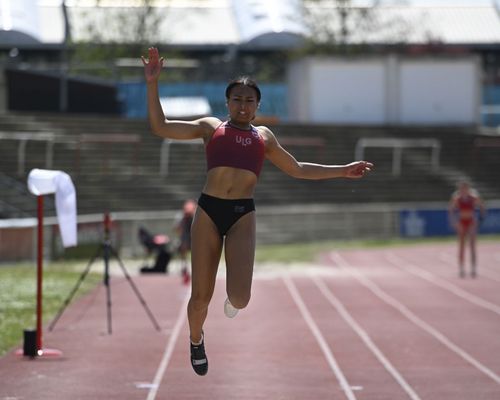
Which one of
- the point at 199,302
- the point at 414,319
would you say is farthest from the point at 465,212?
the point at 199,302

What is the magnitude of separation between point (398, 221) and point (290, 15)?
1629cm

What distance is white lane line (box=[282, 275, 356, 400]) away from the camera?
11.3m

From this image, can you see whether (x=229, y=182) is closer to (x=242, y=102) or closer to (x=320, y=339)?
(x=242, y=102)

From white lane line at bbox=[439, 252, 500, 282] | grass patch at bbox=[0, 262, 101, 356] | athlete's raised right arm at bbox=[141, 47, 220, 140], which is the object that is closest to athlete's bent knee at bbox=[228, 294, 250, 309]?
athlete's raised right arm at bbox=[141, 47, 220, 140]

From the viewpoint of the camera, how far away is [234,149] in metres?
8.59

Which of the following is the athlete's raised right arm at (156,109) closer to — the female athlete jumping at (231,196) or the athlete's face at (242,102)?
the female athlete jumping at (231,196)

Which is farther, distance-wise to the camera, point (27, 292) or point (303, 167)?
point (27, 292)

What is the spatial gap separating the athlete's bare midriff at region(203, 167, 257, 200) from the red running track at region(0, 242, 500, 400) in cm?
242

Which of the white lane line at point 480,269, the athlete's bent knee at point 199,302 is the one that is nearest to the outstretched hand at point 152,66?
the athlete's bent knee at point 199,302

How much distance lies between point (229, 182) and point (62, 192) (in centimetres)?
444

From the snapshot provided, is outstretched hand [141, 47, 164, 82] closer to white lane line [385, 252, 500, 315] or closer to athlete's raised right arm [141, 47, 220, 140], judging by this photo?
athlete's raised right arm [141, 47, 220, 140]

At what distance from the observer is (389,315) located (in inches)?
682

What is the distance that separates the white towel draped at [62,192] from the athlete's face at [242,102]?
4.34 metres

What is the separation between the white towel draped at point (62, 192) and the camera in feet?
41.5
